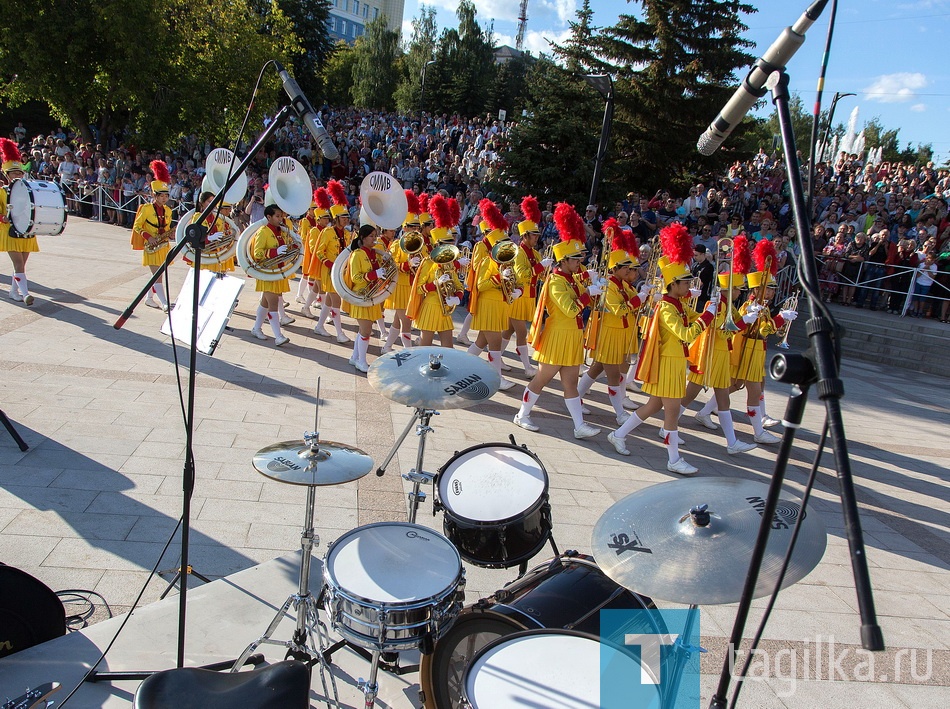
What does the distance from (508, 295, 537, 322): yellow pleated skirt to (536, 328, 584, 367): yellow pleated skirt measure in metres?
1.85

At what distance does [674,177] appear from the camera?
2066 centimetres

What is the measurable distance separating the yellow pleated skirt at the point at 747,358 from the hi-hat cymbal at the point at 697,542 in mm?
4734

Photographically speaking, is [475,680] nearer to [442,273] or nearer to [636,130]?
[442,273]

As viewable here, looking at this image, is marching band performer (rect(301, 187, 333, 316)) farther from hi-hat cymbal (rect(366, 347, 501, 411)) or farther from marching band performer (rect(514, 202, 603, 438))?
hi-hat cymbal (rect(366, 347, 501, 411))

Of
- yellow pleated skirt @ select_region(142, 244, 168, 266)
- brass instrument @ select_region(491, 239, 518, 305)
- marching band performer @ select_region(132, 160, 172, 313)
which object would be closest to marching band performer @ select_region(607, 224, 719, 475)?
brass instrument @ select_region(491, 239, 518, 305)

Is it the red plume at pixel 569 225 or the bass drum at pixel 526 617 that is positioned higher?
the red plume at pixel 569 225

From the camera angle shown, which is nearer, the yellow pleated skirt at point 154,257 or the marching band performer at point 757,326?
the marching band performer at point 757,326

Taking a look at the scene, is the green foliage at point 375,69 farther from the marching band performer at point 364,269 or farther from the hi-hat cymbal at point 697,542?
the hi-hat cymbal at point 697,542

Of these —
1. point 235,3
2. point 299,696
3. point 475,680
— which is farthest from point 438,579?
point 235,3

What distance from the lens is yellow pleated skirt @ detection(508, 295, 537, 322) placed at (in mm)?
8641

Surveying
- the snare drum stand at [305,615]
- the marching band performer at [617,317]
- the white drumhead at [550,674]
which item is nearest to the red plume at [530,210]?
the marching band performer at [617,317]

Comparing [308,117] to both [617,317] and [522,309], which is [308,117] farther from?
[522,309]

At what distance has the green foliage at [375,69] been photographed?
172ft

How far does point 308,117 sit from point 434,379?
1.55 m
